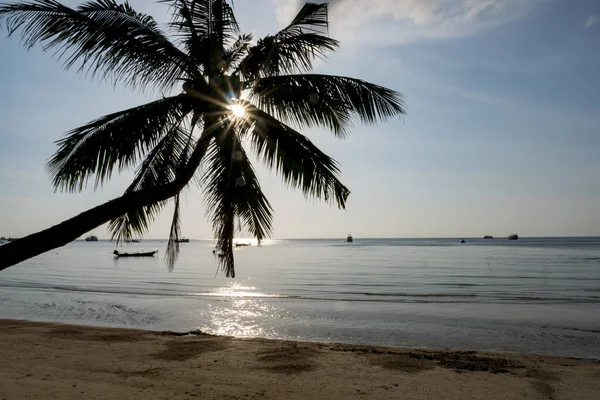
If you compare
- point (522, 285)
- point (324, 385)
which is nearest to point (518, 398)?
point (324, 385)

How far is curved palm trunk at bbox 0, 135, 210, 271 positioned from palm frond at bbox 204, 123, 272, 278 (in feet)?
3.83

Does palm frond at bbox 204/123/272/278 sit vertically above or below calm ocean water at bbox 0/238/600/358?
above

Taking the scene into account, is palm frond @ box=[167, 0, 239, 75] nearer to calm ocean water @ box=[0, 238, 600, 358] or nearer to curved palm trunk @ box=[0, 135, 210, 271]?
curved palm trunk @ box=[0, 135, 210, 271]

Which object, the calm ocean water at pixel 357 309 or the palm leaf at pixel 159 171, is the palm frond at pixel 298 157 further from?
the calm ocean water at pixel 357 309

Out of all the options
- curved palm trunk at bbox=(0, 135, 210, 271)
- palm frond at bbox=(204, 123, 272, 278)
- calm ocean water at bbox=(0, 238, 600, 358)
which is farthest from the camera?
calm ocean water at bbox=(0, 238, 600, 358)

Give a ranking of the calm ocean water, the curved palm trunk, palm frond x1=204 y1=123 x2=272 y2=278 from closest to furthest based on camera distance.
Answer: the curved palm trunk < palm frond x1=204 y1=123 x2=272 y2=278 < the calm ocean water

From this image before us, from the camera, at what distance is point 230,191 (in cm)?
586

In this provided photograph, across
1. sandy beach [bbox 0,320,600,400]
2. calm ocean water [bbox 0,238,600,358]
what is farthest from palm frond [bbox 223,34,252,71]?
calm ocean water [bbox 0,238,600,358]

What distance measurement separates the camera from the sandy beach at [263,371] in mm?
7449

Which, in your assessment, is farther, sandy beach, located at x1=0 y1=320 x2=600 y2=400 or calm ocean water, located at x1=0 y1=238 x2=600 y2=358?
calm ocean water, located at x1=0 y1=238 x2=600 y2=358

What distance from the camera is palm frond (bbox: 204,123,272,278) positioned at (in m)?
5.85

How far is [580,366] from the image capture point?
10297mm

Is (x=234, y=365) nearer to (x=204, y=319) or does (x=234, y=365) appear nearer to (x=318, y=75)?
(x=318, y=75)

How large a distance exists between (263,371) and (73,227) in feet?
20.0
